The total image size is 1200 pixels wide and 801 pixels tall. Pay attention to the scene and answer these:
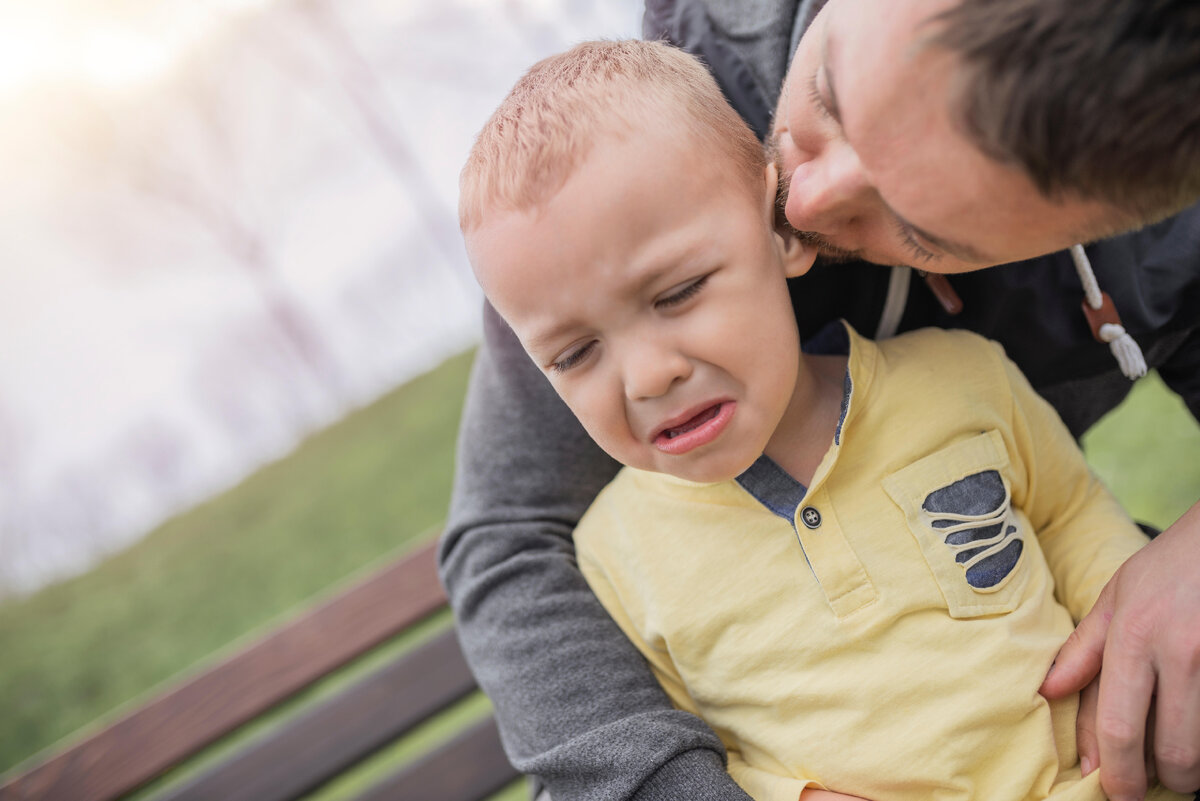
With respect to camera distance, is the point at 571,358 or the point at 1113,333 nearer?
the point at 571,358

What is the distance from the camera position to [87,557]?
408cm

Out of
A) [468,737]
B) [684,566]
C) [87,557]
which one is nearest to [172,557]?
[87,557]

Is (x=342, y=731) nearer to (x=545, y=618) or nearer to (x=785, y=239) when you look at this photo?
(x=545, y=618)

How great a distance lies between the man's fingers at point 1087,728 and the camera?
97cm

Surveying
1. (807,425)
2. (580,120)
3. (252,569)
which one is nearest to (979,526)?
(807,425)

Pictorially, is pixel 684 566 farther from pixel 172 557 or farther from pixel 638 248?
pixel 172 557

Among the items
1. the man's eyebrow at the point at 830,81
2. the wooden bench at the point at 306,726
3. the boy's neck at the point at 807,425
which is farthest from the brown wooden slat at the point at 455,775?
the man's eyebrow at the point at 830,81

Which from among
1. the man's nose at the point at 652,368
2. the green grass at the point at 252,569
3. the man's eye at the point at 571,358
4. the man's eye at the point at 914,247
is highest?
the man's eye at the point at 571,358

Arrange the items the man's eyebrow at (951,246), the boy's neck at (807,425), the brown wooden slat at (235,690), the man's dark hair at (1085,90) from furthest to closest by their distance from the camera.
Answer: the brown wooden slat at (235,690), the boy's neck at (807,425), the man's eyebrow at (951,246), the man's dark hair at (1085,90)

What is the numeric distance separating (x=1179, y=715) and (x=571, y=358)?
742 mm

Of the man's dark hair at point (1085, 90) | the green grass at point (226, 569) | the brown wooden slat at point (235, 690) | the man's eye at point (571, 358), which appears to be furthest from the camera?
the green grass at point (226, 569)

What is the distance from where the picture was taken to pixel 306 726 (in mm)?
1700

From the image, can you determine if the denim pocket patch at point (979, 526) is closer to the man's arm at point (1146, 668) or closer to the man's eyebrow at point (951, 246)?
the man's arm at point (1146, 668)

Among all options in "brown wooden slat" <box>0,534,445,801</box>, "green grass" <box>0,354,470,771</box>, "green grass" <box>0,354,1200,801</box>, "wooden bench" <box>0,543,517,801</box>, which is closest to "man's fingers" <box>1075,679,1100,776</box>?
"wooden bench" <box>0,543,517,801</box>
